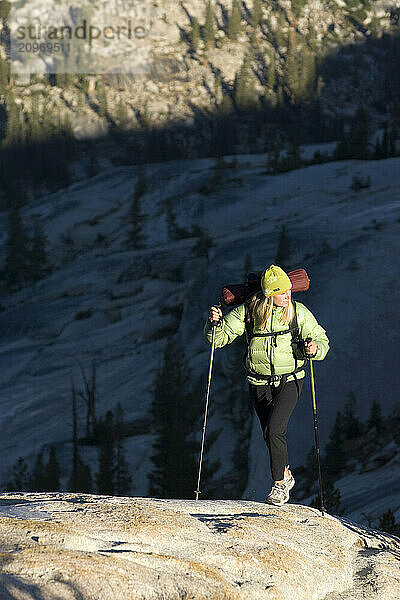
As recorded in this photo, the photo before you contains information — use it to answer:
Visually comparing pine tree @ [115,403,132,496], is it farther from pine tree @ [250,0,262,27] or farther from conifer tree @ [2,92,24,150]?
pine tree @ [250,0,262,27]

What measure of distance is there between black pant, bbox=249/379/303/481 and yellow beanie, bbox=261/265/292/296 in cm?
93

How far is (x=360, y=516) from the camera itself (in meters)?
14.3

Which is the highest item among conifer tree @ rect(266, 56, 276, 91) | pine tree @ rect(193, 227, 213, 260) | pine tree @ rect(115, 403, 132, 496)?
conifer tree @ rect(266, 56, 276, 91)

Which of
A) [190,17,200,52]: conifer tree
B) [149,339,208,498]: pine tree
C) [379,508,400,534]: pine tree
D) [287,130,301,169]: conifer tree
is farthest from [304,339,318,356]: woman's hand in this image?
[190,17,200,52]: conifer tree

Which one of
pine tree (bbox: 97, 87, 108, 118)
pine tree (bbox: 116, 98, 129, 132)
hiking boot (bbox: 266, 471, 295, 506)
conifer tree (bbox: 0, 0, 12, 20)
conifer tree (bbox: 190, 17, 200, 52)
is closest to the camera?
hiking boot (bbox: 266, 471, 295, 506)

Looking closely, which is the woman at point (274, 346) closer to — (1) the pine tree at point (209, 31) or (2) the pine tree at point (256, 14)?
(1) the pine tree at point (209, 31)

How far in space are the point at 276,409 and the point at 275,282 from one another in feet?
4.12

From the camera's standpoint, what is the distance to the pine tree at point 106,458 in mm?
23938

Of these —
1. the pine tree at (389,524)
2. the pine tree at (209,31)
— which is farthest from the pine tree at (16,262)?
the pine tree at (209,31)

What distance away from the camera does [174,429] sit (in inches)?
1045

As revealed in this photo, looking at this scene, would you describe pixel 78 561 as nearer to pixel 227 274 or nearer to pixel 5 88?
pixel 227 274

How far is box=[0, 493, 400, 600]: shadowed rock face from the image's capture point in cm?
504

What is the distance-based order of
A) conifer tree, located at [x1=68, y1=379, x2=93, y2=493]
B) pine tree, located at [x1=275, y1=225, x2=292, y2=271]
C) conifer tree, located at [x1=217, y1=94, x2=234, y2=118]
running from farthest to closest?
conifer tree, located at [x1=217, y1=94, x2=234, y2=118], pine tree, located at [x1=275, y1=225, x2=292, y2=271], conifer tree, located at [x1=68, y1=379, x2=93, y2=493]

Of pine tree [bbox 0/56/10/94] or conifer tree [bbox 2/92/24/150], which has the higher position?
pine tree [bbox 0/56/10/94]
